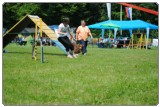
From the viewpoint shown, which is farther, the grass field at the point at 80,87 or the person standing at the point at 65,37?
the person standing at the point at 65,37

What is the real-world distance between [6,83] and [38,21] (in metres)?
6.06

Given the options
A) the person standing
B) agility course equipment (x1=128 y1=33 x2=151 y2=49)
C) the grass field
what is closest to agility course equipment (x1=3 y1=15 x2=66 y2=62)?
the person standing

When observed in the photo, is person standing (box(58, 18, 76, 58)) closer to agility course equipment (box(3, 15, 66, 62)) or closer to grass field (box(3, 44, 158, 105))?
agility course equipment (box(3, 15, 66, 62))

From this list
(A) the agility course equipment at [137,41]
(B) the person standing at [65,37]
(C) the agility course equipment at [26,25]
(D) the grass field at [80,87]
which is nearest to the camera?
(D) the grass field at [80,87]

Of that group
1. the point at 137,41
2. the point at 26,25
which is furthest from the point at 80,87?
the point at 137,41

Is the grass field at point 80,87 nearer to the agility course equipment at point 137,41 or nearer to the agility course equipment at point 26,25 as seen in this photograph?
the agility course equipment at point 26,25

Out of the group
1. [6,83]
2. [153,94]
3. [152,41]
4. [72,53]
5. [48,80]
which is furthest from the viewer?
[152,41]

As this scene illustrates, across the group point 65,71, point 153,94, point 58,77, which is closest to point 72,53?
point 65,71

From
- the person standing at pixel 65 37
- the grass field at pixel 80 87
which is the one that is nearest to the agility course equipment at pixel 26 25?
the person standing at pixel 65 37

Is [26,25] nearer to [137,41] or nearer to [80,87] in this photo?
[80,87]

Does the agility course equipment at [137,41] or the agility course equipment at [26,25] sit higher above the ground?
the agility course equipment at [26,25]

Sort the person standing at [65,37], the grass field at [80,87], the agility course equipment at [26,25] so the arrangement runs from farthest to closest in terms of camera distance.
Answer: the agility course equipment at [26,25]
the person standing at [65,37]
the grass field at [80,87]

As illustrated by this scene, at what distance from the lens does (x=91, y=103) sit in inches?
166

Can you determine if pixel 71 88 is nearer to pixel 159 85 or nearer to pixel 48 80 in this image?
pixel 48 80
